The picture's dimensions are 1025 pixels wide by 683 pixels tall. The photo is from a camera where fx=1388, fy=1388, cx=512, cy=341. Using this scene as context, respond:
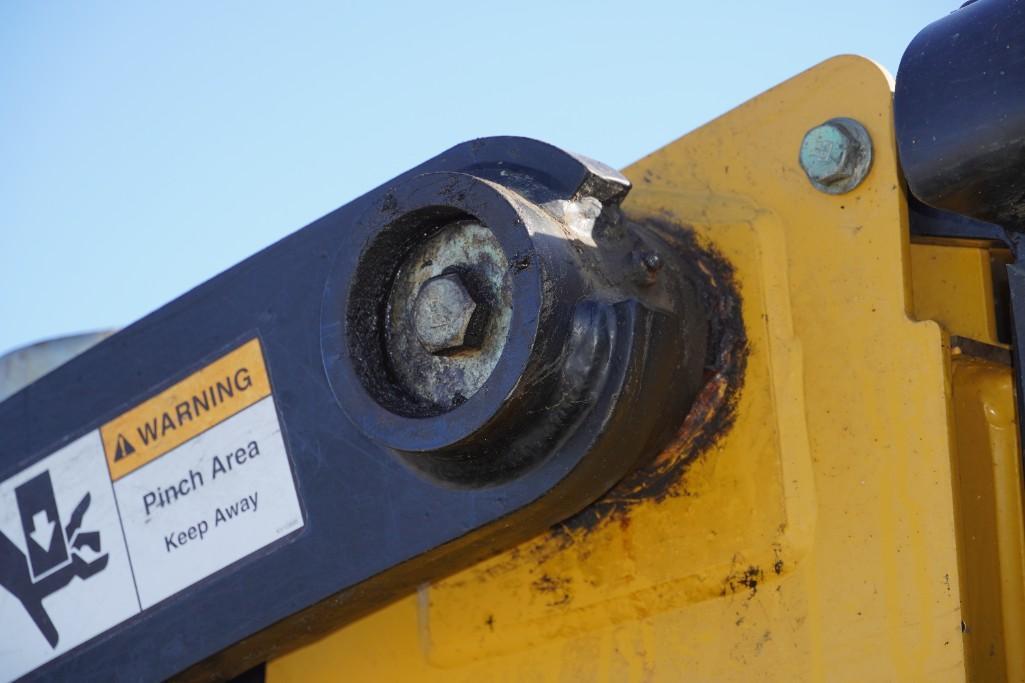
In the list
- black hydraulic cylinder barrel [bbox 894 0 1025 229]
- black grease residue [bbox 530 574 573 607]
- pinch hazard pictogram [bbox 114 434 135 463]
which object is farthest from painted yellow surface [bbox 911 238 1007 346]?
pinch hazard pictogram [bbox 114 434 135 463]

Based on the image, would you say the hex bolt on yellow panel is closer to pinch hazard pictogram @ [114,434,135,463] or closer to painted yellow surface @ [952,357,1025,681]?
painted yellow surface @ [952,357,1025,681]

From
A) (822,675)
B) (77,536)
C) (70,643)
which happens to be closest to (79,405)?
(77,536)

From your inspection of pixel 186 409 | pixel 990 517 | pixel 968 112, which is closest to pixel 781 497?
pixel 990 517

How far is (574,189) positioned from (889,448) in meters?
0.42

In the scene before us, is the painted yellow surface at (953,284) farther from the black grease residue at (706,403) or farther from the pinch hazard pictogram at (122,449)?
the pinch hazard pictogram at (122,449)

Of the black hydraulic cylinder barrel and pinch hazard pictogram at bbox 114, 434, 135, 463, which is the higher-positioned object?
the black hydraulic cylinder barrel

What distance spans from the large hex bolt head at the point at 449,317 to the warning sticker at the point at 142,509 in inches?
12.6

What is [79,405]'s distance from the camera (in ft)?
5.93

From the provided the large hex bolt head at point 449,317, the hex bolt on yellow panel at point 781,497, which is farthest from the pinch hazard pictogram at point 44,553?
the large hex bolt head at point 449,317

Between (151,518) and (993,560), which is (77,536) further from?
(993,560)

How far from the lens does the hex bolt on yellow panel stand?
1.36 metres

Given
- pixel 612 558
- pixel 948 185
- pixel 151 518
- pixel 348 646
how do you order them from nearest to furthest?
pixel 948 185
pixel 612 558
pixel 151 518
pixel 348 646

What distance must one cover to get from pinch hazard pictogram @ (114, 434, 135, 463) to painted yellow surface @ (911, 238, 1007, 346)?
97cm

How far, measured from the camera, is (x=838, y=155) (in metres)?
1.49
